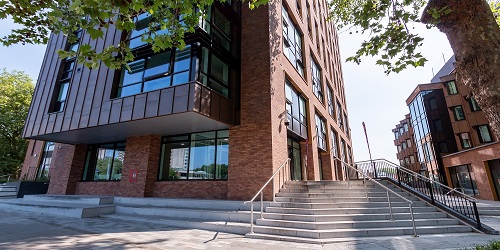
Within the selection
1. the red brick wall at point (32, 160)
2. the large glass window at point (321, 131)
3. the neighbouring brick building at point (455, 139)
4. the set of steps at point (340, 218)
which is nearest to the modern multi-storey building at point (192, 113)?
the large glass window at point (321, 131)

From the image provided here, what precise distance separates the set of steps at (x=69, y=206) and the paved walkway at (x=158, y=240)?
1748 mm

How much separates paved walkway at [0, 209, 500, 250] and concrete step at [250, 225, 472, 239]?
0.95 ft

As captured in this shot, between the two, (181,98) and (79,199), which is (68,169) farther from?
(181,98)

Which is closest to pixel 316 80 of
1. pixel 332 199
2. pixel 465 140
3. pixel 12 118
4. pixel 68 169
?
pixel 332 199

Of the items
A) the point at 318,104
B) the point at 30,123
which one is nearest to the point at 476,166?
the point at 318,104

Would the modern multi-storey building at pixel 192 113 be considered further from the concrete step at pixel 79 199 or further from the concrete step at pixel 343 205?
the concrete step at pixel 343 205

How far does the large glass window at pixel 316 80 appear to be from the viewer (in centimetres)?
1711

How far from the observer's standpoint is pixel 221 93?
1071cm

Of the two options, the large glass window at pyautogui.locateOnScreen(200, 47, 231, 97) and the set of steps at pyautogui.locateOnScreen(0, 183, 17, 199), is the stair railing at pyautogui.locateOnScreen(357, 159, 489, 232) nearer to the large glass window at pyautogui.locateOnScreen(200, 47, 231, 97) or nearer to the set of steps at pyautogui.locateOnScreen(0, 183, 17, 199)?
the large glass window at pyautogui.locateOnScreen(200, 47, 231, 97)

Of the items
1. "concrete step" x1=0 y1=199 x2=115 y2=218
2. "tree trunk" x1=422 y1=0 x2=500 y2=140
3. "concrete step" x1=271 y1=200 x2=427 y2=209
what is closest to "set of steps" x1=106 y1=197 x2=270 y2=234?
"concrete step" x1=0 y1=199 x2=115 y2=218

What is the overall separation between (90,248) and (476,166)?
1045 inches

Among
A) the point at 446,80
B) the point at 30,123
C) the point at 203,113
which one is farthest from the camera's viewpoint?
the point at 446,80

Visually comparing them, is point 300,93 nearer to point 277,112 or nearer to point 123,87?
point 277,112

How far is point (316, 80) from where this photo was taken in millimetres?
17859
